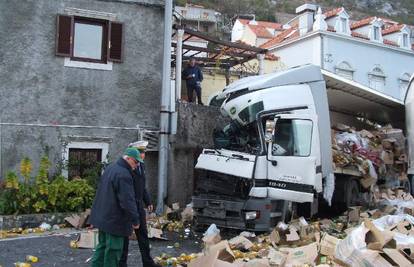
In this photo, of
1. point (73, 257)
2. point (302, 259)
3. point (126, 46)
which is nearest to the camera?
point (302, 259)

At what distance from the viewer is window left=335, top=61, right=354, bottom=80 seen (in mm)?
27375

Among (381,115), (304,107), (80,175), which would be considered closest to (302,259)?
(304,107)

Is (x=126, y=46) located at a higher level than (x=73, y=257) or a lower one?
higher

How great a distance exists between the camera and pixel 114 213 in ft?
20.6

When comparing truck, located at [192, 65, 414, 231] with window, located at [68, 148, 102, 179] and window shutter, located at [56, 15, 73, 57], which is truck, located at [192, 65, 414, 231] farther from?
window shutter, located at [56, 15, 73, 57]

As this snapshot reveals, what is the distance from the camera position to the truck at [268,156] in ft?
32.0

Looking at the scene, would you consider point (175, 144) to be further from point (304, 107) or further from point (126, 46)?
point (304, 107)

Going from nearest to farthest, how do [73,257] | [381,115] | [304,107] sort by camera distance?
[73,257] < [304,107] < [381,115]

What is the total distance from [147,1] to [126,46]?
4.10ft

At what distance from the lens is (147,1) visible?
1332cm

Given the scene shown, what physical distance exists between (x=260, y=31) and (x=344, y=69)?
998 centimetres

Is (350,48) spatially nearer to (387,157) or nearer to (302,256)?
(387,157)

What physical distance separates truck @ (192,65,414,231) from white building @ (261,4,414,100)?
643 inches

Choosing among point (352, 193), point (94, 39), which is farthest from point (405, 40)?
point (94, 39)
